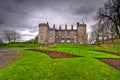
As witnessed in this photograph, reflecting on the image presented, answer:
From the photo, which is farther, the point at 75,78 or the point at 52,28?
the point at 52,28

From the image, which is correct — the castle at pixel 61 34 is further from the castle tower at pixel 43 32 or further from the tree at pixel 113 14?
the tree at pixel 113 14

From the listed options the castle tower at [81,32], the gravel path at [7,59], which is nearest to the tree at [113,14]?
the gravel path at [7,59]

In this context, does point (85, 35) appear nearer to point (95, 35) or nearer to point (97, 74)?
point (95, 35)

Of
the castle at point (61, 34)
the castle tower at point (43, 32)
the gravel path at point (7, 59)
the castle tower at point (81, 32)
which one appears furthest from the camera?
the castle at point (61, 34)

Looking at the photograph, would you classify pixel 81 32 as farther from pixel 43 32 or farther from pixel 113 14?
pixel 113 14

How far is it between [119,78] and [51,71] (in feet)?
18.7

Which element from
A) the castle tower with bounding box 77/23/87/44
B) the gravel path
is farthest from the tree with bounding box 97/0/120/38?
the castle tower with bounding box 77/23/87/44

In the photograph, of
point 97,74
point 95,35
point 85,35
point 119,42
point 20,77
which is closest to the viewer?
point 20,77

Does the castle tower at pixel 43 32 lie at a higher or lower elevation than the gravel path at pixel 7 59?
higher

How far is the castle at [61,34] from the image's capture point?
11322cm

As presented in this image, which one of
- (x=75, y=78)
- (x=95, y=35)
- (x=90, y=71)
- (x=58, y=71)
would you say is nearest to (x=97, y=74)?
(x=90, y=71)

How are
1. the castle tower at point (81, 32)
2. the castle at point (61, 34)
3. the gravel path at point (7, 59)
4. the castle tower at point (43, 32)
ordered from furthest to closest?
the castle at point (61, 34) < the castle tower at point (43, 32) < the castle tower at point (81, 32) < the gravel path at point (7, 59)

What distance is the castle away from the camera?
113225 mm

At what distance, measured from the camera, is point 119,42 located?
746 inches
